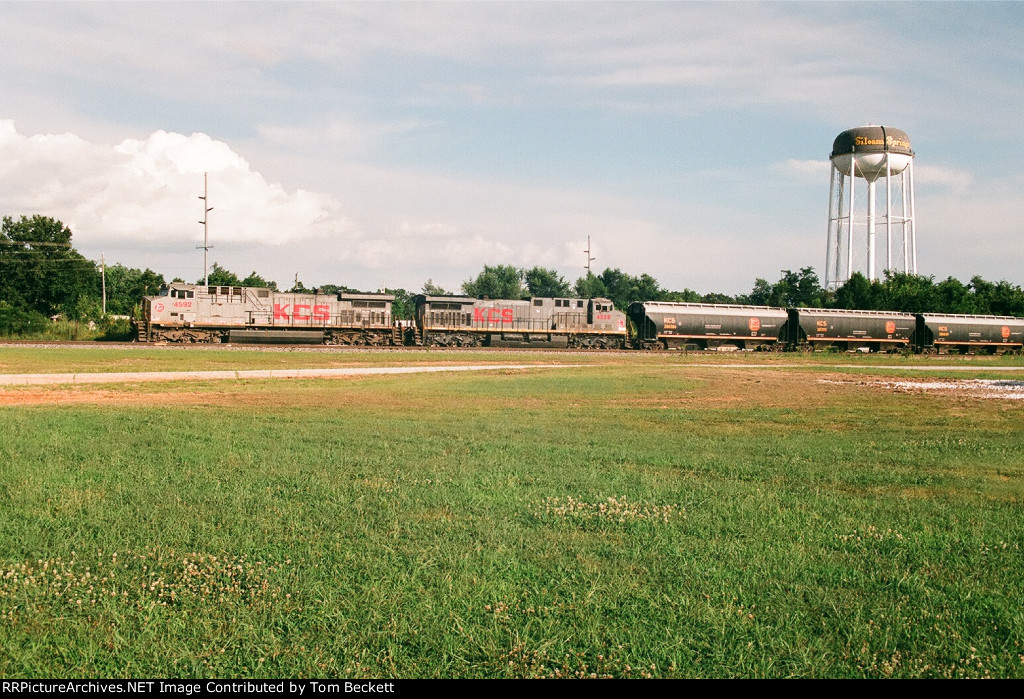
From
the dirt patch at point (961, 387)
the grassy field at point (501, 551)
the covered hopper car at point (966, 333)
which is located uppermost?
the covered hopper car at point (966, 333)

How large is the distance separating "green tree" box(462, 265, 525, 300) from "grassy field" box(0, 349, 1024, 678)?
9404cm

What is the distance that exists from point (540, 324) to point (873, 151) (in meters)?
43.1

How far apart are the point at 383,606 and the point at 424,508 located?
2476 millimetres

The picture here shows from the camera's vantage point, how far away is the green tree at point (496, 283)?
107 meters

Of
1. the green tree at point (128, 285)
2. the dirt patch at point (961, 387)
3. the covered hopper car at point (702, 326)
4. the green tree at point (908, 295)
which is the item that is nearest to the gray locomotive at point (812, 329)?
the covered hopper car at point (702, 326)

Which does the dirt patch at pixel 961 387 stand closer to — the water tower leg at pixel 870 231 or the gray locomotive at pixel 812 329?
the gray locomotive at pixel 812 329

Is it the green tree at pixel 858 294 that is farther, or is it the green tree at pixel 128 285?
the green tree at pixel 128 285

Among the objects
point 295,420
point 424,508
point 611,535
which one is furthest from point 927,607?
point 295,420

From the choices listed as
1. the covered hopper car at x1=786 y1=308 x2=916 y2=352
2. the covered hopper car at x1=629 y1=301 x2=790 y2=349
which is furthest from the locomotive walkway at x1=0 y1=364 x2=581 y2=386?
the covered hopper car at x1=786 y1=308 x2=916 y2=352

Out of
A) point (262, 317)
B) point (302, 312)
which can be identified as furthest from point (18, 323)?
point (302, 312)

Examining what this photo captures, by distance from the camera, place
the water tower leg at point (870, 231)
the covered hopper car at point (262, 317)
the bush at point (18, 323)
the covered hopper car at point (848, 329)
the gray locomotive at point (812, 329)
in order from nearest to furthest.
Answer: the covered hopper car at point (262, 317), the bush at point (18, 323), the gray locomotive at point (812, 329), the covered hopper car at point (848, 329), the water tower leg at point (870, 231)

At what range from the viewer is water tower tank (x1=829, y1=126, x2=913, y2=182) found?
73.6 m

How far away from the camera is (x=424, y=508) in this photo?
7469 millimetres

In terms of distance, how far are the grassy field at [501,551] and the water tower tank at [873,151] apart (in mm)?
69285
